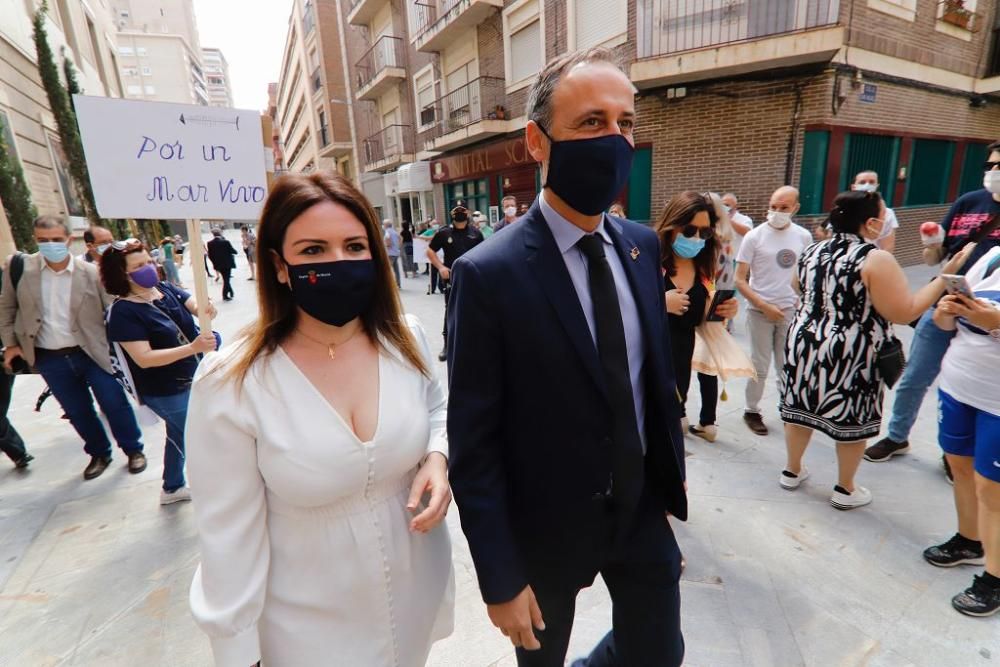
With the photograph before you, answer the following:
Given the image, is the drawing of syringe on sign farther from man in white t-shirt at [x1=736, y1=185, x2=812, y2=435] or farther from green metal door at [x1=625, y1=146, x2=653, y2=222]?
green metal door at [x1=625, y1=146, x2=653, y2=222]

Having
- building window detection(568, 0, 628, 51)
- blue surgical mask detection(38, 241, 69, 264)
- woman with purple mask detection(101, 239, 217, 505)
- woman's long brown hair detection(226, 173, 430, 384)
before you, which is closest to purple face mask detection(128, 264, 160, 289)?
woman with purple mask detection(101, 239, 217, 505)

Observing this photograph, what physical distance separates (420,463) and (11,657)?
231 centimetres

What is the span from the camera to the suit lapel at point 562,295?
123 centimetres

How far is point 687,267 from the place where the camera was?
3137mm

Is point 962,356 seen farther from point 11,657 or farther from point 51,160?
point 51,160

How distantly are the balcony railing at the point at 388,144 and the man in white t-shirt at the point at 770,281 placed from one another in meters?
18.2

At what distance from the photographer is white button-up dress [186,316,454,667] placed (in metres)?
1.21

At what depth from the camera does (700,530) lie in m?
2.85

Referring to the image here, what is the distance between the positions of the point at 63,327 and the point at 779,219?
550cm

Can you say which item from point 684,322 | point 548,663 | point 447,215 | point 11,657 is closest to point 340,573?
point 548,663

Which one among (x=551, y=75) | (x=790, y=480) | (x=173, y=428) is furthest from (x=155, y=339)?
(x=790, y=480)

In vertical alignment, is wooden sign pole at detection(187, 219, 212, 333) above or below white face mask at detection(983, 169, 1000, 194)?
below

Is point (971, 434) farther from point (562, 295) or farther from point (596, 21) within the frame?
point (596, 21)

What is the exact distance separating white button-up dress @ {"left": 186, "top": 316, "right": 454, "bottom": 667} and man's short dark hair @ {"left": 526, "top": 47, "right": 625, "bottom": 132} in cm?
81
